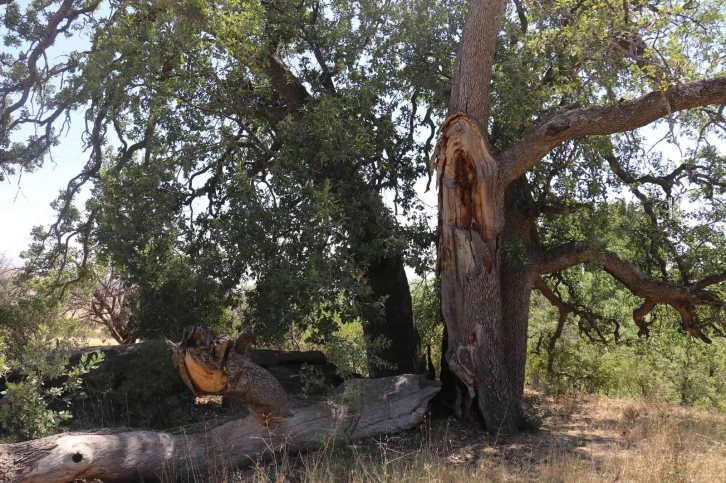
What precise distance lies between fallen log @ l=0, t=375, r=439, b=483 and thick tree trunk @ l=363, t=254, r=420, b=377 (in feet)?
5.27

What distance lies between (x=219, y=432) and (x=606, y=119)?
241 inches

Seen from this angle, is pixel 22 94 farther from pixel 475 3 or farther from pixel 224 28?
pixel 475 3

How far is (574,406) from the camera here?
1288 cm

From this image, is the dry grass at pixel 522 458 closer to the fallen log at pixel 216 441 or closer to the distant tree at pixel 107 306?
the fallen log at pixel 216 441

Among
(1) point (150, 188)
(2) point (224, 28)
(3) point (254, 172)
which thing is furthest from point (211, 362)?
(2) point (224, 28)

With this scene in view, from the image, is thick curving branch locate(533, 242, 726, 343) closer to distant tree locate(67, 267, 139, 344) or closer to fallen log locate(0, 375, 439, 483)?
fallen log locate(0, 375, 439, 483)

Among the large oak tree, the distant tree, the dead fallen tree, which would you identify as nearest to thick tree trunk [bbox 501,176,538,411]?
the large oak tree

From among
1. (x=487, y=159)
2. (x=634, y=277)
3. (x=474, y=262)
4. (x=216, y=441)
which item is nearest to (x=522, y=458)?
(x=474, y=262)

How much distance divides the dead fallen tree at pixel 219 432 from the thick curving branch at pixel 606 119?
11.4 feet

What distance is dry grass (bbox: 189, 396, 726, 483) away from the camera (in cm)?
584

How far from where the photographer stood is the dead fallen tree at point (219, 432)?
623 cm

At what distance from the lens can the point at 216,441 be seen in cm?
724

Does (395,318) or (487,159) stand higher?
(487,159)

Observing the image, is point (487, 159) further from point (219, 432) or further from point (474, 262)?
point (219, 432)
